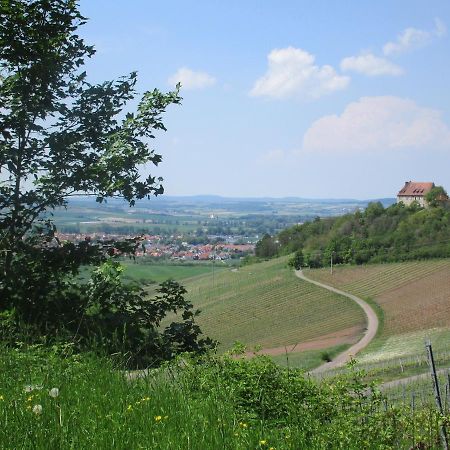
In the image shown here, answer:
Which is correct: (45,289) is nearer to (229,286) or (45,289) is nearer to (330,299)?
(330,299)

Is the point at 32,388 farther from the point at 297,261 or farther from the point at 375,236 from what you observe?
the point at 375,236

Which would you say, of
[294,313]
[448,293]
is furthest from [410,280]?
[294,313]

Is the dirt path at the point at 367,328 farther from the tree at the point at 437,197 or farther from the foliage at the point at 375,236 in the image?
the tree at the point at 437,197

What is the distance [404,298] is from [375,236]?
101 ft

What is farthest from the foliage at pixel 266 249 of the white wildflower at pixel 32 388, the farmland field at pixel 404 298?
the white wildflower at pixel 32 388

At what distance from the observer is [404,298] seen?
66750 millimetres

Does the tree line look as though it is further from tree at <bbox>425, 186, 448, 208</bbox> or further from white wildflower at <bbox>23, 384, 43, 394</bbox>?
white wildflower at <bbox>23, 384, 43, 394</bbox>

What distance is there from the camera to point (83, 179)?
7195 mm

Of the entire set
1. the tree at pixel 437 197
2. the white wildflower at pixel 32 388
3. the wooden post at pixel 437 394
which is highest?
the tree at pixel 437 197

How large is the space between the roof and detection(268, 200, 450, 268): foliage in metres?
48.1

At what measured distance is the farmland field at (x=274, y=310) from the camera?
55.5 metres

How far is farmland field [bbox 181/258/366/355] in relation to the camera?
2186 inches

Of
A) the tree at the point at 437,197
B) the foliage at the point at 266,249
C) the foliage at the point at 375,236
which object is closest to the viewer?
the foliage at the point at 375,236

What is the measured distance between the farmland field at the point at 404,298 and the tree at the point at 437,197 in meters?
37.3
